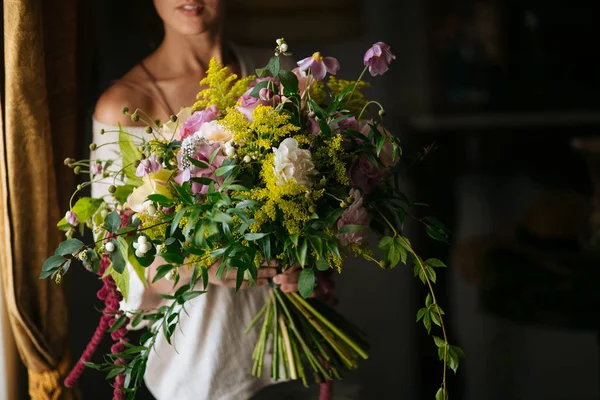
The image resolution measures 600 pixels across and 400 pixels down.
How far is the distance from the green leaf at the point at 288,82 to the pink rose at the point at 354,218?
0.65 feet

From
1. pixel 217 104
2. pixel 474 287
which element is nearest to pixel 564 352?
pixel 474 287

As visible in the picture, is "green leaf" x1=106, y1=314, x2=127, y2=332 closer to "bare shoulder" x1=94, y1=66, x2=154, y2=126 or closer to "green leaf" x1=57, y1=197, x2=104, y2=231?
"green leaf" x1=57, y1=197, x2=104, y2=231

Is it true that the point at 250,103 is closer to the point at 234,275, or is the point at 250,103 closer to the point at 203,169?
the point at 203,169

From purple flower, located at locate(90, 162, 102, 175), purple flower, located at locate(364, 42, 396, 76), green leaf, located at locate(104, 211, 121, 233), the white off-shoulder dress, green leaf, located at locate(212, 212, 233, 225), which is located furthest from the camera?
the white off-shoulder dress

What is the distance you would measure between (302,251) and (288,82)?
11.4 inches

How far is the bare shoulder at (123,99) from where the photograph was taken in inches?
58.3

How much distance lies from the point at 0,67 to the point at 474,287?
1.24 meters

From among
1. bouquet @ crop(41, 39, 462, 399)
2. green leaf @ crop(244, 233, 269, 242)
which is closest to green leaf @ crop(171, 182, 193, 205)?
bouquet @ crop(41, 39, 462, 399)

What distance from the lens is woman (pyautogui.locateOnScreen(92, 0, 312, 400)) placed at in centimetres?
147

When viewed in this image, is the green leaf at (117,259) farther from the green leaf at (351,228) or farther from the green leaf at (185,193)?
the green leaf at (351,228)

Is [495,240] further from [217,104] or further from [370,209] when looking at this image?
[217,104]

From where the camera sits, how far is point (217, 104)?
124cm

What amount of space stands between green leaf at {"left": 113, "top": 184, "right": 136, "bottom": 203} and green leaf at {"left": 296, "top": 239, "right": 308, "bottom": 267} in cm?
36

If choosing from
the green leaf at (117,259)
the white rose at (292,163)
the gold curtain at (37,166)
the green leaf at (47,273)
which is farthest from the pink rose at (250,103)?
the gold curtain at (37,166)
